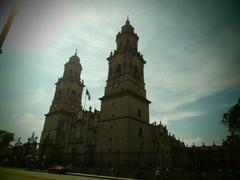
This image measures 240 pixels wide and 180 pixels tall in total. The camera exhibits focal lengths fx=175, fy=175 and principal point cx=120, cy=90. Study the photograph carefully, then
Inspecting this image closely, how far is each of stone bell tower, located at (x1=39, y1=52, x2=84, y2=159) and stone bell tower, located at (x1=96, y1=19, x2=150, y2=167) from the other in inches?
572

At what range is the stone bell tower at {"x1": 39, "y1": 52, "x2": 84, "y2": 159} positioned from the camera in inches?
1774

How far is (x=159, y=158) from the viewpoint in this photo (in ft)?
120

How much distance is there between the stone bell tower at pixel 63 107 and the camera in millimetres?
A: 45062

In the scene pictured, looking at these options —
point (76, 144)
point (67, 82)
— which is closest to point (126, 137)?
point (76, 144)

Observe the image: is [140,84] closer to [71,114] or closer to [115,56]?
[115,56]

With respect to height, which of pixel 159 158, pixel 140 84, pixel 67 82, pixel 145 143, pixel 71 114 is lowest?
pixel 159 158

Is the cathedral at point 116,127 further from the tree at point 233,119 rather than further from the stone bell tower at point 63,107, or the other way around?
the tree at point 233,119

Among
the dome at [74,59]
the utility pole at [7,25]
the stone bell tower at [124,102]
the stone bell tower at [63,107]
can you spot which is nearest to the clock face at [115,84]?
the stone bell tower at [124,102]

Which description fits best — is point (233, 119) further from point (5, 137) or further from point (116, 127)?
point (5, 137)

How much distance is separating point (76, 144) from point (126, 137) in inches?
642

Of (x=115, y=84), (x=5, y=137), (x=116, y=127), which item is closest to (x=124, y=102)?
(x=116, y=127)

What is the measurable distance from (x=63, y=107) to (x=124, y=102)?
906 inches

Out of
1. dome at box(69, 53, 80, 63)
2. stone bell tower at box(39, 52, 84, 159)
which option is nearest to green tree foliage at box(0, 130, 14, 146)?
stone bell tower at box(39, 52, 84, 159)

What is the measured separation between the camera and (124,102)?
32625 mm
